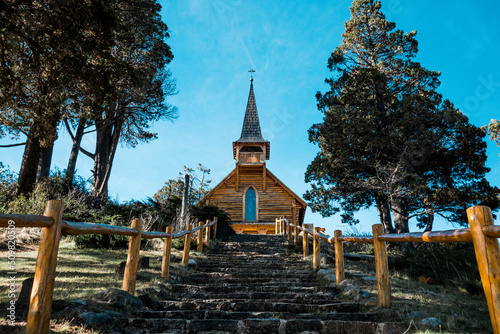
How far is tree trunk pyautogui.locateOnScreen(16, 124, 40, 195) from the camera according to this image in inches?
447

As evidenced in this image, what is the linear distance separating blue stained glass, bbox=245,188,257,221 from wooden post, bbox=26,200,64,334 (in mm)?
19729

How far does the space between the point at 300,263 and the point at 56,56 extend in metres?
8.46

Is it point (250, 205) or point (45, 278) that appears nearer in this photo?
point (45, 278)

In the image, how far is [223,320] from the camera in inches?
149

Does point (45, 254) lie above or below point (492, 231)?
below

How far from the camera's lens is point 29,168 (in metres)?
11.6

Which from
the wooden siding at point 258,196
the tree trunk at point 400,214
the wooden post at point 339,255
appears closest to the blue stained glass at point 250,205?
the wooden siding at point 258,196

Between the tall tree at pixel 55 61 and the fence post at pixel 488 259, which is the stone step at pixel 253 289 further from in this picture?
the tall tree at pixel 55 61

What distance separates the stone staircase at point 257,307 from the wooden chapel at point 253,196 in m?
13.5

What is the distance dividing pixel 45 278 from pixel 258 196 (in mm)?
20197

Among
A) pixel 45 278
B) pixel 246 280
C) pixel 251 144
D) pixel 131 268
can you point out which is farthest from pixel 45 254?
pixel 251 144

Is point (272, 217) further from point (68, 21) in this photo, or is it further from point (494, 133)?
point (68, 21)

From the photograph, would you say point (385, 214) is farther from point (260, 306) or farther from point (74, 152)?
point (74, 152)

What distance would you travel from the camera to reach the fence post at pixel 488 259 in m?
2.44
